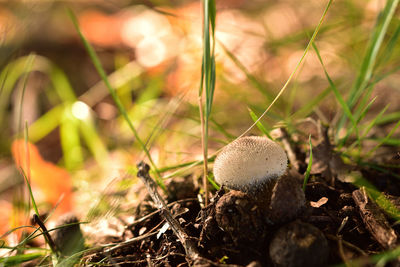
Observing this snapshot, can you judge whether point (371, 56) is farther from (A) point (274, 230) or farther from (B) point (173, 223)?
(B) point (173, 223)

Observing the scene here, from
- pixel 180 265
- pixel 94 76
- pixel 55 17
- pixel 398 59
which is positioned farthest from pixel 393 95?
pixel 55 17

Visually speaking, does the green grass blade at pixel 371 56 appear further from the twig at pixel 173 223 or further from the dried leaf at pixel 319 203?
the twig at pixel 173 223

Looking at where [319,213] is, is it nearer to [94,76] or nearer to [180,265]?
[180,265]

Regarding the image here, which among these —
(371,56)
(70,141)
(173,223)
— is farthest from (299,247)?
(70,141)

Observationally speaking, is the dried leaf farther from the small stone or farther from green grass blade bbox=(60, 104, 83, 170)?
green grass blade bbox=(60, 104, 83, 170)

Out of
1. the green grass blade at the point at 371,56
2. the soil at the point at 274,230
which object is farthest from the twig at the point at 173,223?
the green grass blade at the point at 371,56

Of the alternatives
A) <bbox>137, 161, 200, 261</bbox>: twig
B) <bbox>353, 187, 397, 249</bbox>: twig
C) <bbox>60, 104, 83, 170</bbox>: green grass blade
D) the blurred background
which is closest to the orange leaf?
the blurred background

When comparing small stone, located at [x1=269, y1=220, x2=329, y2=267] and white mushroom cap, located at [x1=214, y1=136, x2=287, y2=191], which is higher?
white mushroom cap, located at [x1=214, y1=136, x2=287, y2=191]
